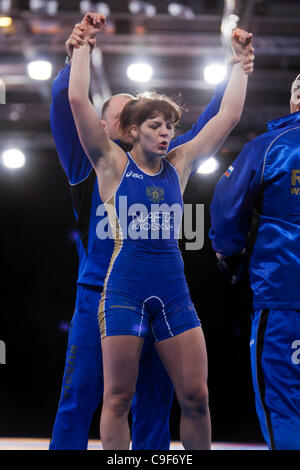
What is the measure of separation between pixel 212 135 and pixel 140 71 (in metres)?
2.45

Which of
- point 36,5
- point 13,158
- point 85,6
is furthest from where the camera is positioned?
point 13,158

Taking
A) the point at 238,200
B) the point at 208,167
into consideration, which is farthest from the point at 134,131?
the point at 208,167

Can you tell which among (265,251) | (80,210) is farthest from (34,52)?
(265,251)

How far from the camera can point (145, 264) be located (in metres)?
1.96

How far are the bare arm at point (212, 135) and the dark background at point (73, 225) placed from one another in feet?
3.92

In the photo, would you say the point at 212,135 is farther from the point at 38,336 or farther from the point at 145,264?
the point at 38,336

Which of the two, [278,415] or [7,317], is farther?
[7,317]

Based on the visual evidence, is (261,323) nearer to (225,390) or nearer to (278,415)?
(278,415)

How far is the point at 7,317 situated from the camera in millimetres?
4043

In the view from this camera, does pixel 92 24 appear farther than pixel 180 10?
No

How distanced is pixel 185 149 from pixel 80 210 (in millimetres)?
498

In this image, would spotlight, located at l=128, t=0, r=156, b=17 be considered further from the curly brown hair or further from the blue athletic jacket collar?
the blue athletic jacket collar

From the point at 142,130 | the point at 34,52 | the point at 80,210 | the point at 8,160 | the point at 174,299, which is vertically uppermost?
the point at 34,52

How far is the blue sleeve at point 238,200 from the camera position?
1877mm
